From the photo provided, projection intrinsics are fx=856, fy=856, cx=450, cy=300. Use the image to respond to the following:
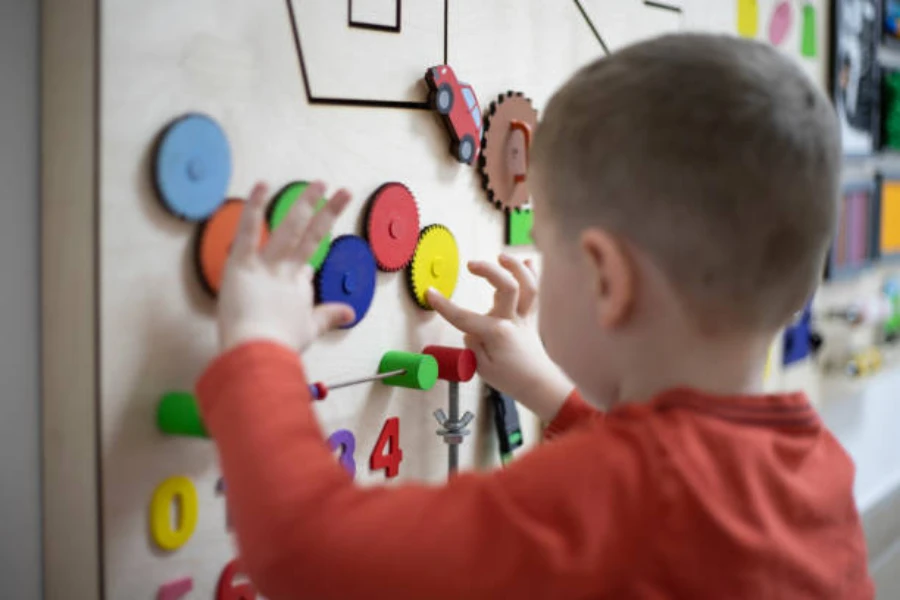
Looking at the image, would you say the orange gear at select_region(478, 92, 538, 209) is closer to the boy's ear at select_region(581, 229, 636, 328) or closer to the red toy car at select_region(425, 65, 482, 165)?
the red toy car at select_region(425, 65, 482, 165)

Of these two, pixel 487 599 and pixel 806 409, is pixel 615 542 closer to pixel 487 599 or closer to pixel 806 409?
pixel 487 599

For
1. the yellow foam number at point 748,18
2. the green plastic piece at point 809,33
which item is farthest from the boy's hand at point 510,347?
the green plastic piece at point 809,33

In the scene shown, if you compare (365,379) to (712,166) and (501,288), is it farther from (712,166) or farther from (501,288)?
(712,166)

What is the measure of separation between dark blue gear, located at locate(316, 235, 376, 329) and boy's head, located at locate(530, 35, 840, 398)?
219mm

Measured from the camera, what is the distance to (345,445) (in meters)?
0.76

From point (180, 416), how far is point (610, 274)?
32cm

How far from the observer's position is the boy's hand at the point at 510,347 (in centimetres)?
79

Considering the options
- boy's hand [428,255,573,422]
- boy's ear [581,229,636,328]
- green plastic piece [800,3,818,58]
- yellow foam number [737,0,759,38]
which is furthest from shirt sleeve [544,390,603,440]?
green plastic piece [800,3,818,58]

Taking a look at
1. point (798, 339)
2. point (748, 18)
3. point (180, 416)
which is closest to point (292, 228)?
point (180, 416)

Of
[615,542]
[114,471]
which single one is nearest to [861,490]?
[615,542]

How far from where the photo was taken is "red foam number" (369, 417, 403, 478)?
2.62 ft

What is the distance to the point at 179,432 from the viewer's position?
61cm

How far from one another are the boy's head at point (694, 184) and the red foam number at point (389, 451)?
0.92ft

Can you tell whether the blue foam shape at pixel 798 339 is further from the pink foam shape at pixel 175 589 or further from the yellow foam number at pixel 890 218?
the pink foam shape at pixel 175 589
